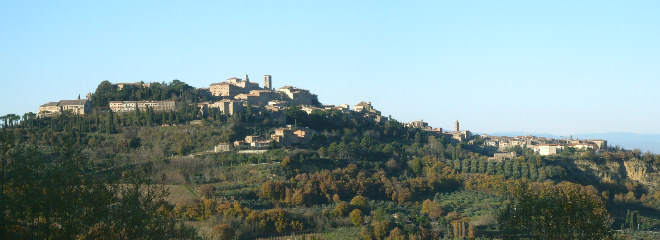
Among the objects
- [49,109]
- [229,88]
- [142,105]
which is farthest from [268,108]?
[49,109]

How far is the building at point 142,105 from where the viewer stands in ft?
172

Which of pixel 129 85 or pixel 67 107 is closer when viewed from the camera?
pixel 67 107

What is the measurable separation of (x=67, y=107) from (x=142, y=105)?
6266 millimetres

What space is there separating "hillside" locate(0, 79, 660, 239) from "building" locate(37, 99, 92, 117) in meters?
0.73

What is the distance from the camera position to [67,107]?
52.7 metres

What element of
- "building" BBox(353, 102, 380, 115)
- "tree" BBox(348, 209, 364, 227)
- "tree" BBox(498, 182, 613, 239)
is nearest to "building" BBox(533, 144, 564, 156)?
"building" BBox(353, 102, 380, 115)

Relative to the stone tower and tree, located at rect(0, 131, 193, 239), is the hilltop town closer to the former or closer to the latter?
the stone tower

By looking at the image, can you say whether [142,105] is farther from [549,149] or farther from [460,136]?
[549,149]

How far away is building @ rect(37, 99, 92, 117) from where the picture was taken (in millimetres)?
51250

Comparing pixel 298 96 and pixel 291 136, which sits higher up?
pixel 298 96

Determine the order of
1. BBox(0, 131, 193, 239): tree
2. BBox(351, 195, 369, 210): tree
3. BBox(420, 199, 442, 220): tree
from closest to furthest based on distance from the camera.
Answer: BBox(0, 131, 193, 239): tree → BBox(420, 199, 442, 220): tree → BBox(351, 195, 369, 210): tree

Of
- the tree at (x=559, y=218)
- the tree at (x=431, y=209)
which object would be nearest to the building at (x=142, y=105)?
the tree at (x=431, y=209)

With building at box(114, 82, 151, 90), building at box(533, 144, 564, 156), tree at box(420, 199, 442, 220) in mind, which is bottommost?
tree at box(420, 199, 442, 220)

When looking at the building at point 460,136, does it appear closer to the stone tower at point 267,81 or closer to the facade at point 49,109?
the stone tower at point 267,81
